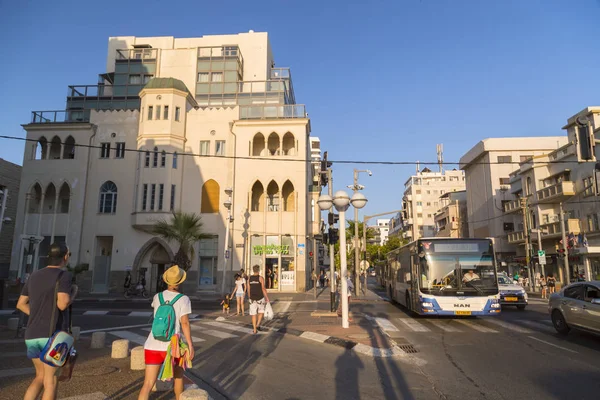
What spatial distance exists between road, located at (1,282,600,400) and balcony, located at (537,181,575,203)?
92.3ft

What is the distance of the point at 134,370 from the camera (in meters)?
6.90

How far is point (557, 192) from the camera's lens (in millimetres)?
36156

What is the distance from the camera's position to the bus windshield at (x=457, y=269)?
42.5 ft

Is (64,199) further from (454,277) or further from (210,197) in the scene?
(454,277)

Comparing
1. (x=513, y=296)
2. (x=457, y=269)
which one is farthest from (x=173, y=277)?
(x=513, y=296)

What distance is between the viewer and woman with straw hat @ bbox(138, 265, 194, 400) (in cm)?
443

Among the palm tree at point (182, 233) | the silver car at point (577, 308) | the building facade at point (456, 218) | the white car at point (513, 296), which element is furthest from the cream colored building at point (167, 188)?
the building facade at point (456, 218)

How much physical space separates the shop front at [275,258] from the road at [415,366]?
62.0ft

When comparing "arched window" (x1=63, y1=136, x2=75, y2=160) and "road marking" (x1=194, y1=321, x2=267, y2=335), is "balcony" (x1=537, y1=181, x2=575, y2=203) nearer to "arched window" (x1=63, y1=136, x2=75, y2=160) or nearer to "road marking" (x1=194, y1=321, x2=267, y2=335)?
"road marking" (x1=194, y1=321, x2=267, y2=335)

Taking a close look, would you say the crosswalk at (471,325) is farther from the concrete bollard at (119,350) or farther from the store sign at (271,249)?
the store sign at (271,249)

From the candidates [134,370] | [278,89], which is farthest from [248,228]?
[134,370]

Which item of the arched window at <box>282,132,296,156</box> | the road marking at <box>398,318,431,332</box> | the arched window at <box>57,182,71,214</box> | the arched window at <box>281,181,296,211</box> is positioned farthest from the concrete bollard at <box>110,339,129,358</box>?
the arched window at <box>57,182,71,214</box>

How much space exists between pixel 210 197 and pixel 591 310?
26.5 metres

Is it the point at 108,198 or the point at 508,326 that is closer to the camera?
the point at 508,326
